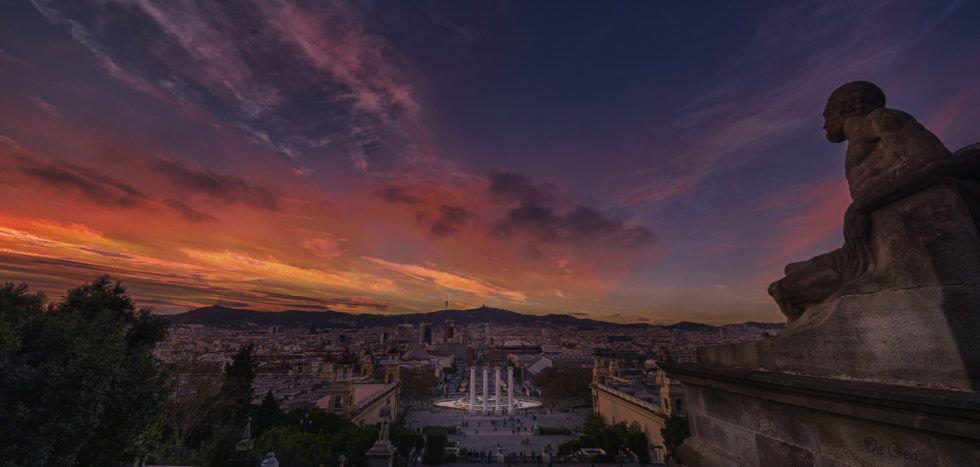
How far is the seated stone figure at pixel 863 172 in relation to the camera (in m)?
2.84

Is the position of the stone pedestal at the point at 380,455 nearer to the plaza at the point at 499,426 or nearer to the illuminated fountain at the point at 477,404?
the plaza at the point at 499,426

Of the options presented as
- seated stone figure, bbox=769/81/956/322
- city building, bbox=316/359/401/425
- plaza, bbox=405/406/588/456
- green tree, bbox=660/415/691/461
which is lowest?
plaza, bbox=405/406/588/456

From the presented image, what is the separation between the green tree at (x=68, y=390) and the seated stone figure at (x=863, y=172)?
42.2ft

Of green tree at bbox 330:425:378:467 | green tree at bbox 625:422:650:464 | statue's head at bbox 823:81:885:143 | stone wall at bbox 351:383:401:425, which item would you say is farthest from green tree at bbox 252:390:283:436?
statue's head at bbox 823:81:885:143

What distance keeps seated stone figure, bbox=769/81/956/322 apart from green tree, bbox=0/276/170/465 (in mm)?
12872

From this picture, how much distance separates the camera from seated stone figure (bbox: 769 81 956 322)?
2.84 metres

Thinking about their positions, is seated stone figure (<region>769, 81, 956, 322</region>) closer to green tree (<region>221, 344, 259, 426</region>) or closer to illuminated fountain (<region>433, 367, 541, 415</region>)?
green tree (<region>221, 344, 259, 426</region>)

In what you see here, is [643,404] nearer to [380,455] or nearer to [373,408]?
[373,408]

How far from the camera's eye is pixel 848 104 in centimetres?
367

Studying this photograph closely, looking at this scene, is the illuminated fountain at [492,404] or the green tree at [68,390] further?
the illuminated fountain at [492,404]

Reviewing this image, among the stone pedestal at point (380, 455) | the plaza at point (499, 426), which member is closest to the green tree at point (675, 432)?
the plaza at point (499, 426)

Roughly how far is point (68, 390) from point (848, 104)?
1407 cm

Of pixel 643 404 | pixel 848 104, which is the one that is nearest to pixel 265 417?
pixel 643 404

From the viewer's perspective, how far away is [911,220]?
2807 mm
